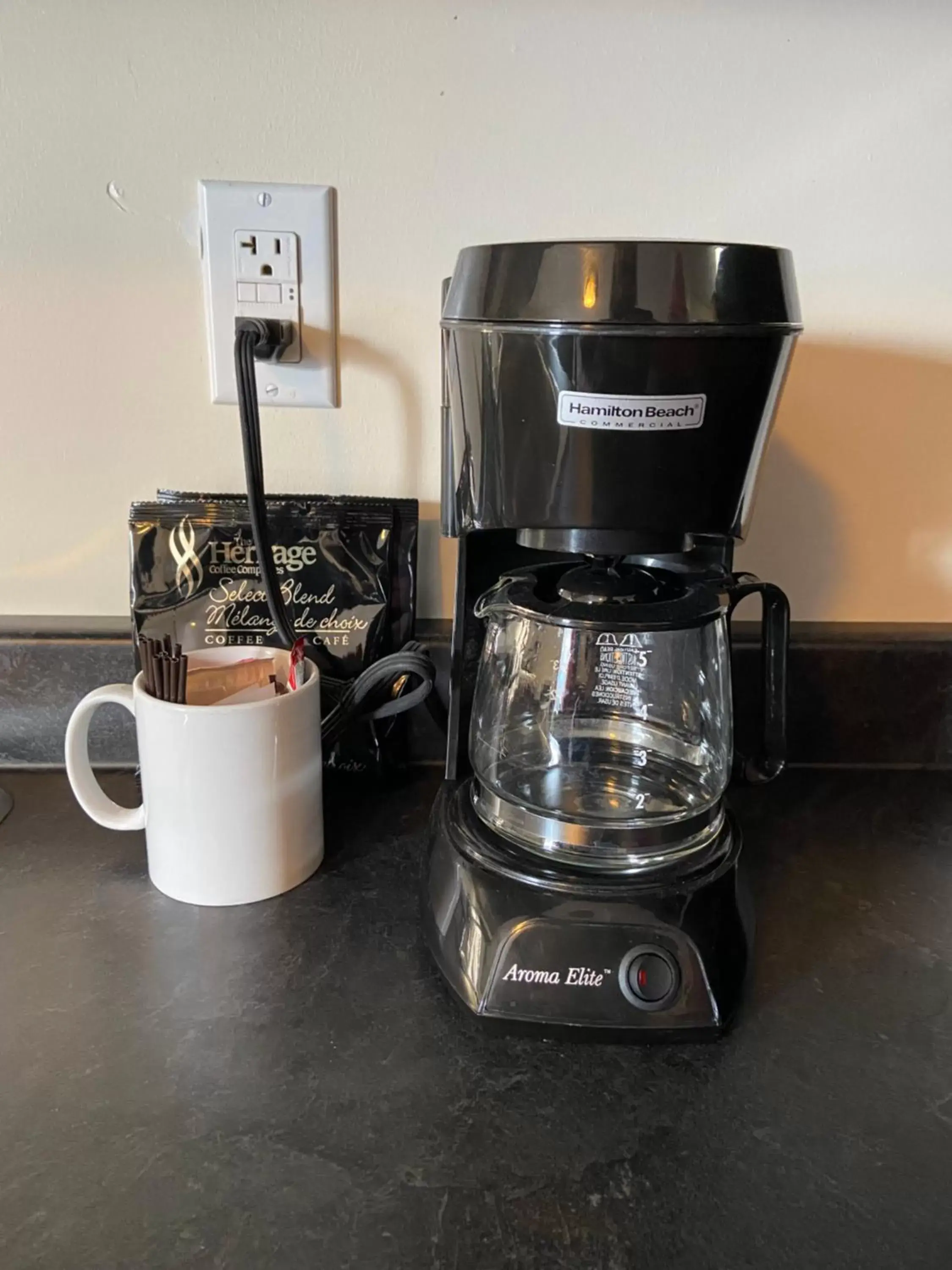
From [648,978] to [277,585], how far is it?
37 cm

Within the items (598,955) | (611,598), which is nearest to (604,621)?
(611,598)

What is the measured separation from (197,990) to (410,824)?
8.3 inches

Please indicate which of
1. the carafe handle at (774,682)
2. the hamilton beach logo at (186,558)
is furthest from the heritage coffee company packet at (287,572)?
the carafe handle at (774,682)

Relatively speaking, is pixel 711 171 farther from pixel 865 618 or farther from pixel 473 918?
pixel 473 918

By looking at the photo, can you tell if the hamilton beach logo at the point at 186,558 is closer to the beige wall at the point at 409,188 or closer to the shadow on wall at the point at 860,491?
the beige wall at the point at 409,188

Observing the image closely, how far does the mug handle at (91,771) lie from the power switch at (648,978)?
0.31 m

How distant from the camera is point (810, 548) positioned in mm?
781

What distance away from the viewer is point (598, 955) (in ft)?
1.61

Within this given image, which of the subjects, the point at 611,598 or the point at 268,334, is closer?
the point at 611,598

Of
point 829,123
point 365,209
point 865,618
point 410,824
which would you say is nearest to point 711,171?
point 829,123

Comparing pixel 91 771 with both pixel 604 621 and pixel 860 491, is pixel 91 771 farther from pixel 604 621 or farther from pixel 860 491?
pixel 860 491

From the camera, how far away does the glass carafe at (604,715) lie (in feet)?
1.74

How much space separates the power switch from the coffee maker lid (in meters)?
0.30

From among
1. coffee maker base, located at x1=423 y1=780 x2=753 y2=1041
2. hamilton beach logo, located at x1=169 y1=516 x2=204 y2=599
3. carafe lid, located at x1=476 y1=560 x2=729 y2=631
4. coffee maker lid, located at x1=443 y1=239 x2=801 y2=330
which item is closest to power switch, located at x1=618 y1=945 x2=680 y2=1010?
coffee maker base, located at x1=423 y1=780 x2=753 y2=1041
